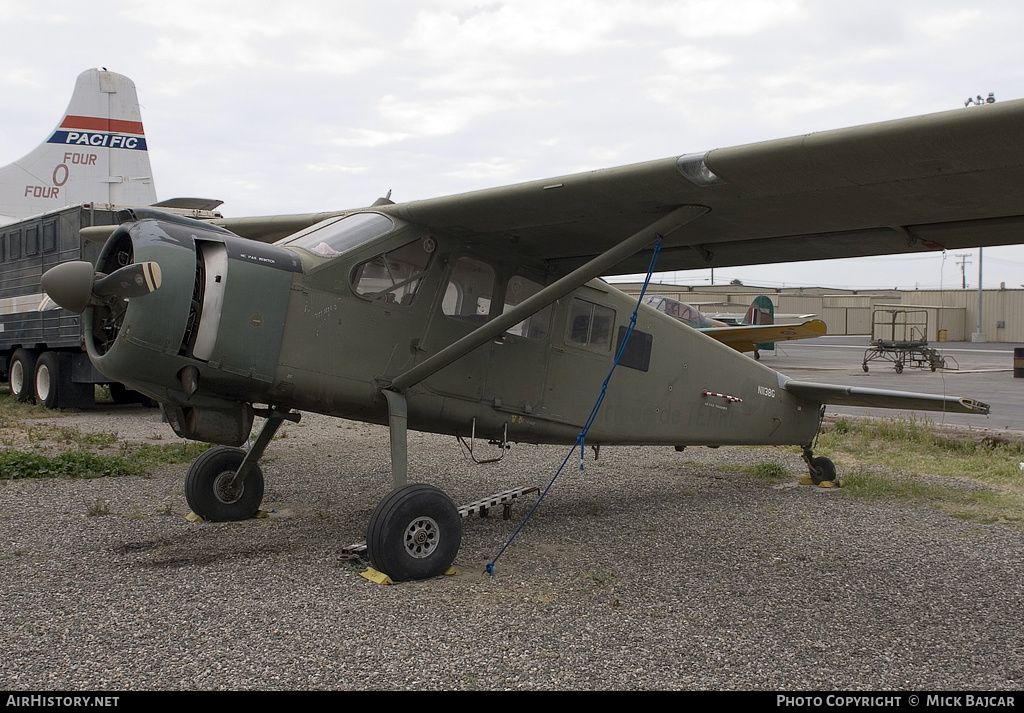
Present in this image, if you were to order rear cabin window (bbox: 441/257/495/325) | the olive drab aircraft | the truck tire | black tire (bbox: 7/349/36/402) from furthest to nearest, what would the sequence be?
black tire (bbox: 7/349/36/402) < the truck tire < rear cabin window (bbox: 441/257/495/325) < the olive drab aircraft

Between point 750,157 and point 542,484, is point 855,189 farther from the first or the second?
point 542,484

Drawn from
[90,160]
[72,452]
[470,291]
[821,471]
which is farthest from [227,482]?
[90,160]

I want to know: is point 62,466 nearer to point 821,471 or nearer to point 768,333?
point 821,471

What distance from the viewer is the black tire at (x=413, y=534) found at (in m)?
4.95

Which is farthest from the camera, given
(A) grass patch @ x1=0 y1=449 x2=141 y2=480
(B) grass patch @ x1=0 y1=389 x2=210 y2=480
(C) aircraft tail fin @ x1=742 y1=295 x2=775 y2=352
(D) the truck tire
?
(C) aircraft tail fin @ x1=742 y1=295 x2=775 y2=352

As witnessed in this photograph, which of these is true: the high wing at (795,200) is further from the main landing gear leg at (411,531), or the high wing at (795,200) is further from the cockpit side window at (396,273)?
the main landing gear leg at (411,531)

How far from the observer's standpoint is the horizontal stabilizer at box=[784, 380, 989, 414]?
780 centimetres

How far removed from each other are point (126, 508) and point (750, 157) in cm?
616

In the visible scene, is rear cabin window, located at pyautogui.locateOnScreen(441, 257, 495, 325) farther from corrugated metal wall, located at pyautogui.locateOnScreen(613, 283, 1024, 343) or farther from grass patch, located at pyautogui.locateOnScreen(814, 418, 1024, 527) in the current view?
corrugated metal wall, located at pyautogui.locateOnScreen(613, 283, 1024, 343)

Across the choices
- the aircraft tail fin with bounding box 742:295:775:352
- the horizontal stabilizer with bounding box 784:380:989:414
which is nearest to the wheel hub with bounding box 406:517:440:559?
the horizontal stabilizer with bounding box 784:380:989:414

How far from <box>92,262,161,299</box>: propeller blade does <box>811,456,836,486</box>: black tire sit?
7339 mm

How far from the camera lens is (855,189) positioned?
4797 millimetres

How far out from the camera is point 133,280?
463 centimetres
